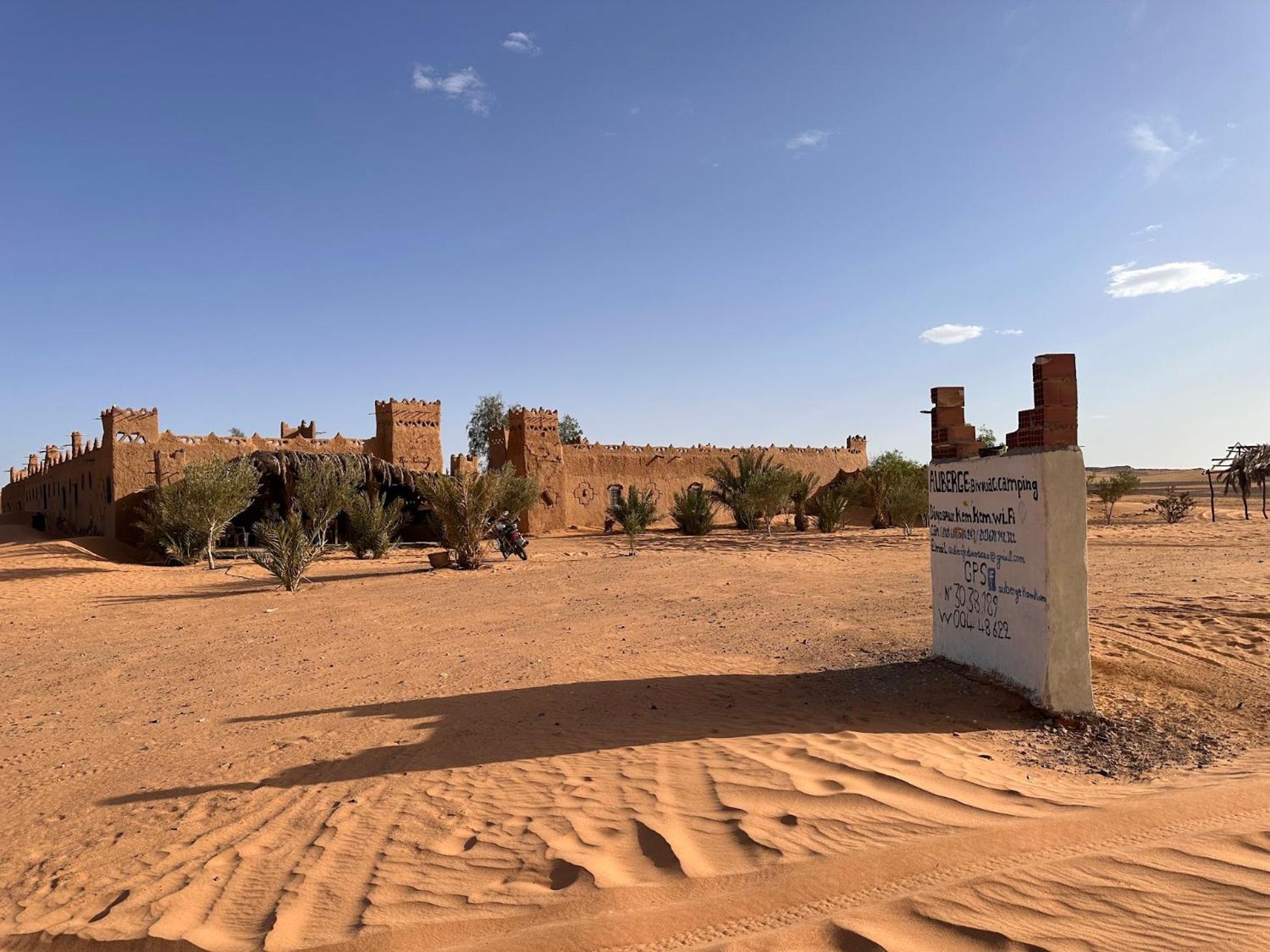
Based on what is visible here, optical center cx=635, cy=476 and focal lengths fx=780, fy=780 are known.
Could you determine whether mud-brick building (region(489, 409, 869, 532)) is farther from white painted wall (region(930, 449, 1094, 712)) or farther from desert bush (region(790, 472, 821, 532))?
white painted wall (region(930, 449, 1094, 712))

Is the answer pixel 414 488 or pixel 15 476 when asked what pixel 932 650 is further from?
pixel 15 476

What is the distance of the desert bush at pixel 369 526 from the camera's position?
20.3 metres

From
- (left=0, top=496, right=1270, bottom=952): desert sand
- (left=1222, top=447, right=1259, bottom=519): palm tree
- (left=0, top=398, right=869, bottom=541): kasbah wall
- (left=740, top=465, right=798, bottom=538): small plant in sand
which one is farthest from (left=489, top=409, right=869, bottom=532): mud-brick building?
(left=0, top=496, right=1270, bottom=952): desert sand

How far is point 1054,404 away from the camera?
5633 mm

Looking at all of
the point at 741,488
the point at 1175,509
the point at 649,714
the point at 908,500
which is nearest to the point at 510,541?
the point at 741,488

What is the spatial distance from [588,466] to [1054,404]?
24.7m

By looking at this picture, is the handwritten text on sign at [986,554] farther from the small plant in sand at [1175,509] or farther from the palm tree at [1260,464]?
the palm tree at [1260,464]

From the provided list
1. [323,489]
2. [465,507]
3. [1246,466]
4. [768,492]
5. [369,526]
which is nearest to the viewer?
[465,507]

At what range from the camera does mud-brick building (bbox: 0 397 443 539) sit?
21906 mm

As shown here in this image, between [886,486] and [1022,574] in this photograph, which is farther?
[886,486]

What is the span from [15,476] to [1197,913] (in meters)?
55.2

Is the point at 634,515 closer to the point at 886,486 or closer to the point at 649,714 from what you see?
the point at 886,486

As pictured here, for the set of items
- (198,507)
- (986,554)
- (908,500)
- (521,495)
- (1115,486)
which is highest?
(521,495)

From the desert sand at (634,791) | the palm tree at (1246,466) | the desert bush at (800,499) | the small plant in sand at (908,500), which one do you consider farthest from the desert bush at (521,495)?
the palm tree at (1246,466)
